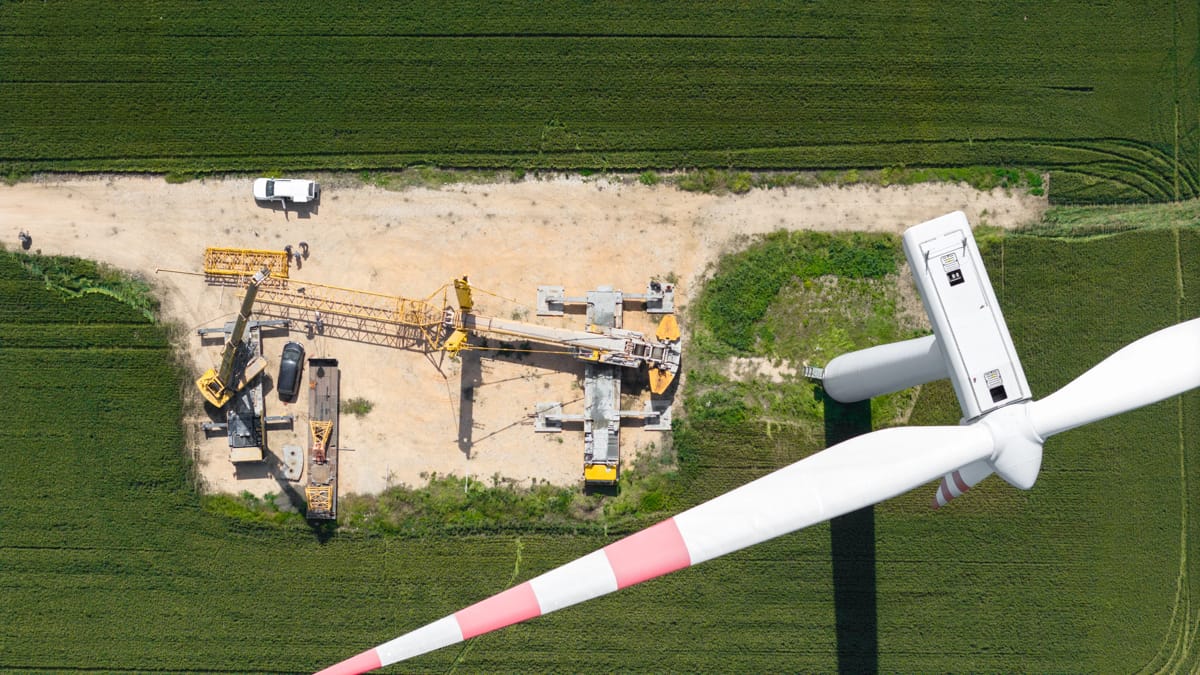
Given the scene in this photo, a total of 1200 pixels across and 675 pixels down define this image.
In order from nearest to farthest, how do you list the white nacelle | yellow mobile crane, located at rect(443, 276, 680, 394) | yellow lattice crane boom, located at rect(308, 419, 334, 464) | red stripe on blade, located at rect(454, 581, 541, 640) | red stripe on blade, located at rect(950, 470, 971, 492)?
red stripe on blade, located at rect(454, 581, 541, 640)
the white nacelle
red stripe on blade, located at rect(950, 470, 971, 492)
yellow mobile crane, located at rect(443, 276, 680, 394)
yellow lattice crane boom, located at rect(308, 419, 334, 464)

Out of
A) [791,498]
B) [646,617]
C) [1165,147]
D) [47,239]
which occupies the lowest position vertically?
[646,617]

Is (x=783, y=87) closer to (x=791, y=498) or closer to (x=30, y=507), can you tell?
(x=791, y=498)

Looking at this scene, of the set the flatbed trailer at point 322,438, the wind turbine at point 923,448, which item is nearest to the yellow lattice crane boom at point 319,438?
the flatbed trailer at point 322,438

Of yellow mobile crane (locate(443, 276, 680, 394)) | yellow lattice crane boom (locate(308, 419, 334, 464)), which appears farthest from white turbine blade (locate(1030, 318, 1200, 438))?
yellow lattice crane boom (locate(308, 419, 334, 464))

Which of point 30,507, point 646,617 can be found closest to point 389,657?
point 646,617

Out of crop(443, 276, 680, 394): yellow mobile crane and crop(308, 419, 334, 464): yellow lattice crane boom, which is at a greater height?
crop(443, 276, 680, 394): yellow mobile crane

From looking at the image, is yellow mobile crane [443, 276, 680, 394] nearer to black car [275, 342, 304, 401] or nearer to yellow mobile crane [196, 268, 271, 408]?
black car [275, 342, 304, 401]
